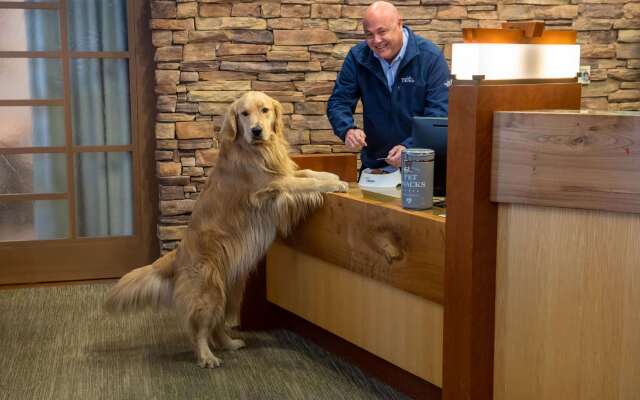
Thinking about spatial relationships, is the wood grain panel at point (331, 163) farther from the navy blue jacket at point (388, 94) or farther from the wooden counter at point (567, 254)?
the wooden counter at point (567, 254)

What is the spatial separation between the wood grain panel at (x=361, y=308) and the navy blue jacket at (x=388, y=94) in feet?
2.49

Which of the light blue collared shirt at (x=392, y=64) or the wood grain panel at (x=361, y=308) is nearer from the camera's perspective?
the wood grain panel at (x=361, y=308)

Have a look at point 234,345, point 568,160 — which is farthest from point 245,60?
point 568,160

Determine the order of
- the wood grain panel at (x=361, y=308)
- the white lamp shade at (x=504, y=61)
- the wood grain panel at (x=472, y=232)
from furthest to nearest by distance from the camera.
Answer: the wood grain panel at (x=361, y=308)
the white lamp shade at (x=504, y=61)
the wood grain panel at (x=472, y=232)

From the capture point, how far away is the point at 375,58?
Result: 4.11 m

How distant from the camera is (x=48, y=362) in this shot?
11.9 ft

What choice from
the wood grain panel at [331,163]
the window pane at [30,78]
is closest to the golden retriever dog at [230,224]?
the wood grain panel at [331,163]

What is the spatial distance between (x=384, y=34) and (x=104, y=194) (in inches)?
85.7

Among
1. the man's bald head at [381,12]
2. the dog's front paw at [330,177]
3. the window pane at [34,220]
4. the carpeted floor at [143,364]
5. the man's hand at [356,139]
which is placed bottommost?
the carpeted floor at [143,364]

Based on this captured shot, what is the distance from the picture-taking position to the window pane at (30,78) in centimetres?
487

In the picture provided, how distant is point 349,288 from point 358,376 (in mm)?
376

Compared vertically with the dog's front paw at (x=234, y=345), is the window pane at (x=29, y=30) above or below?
above

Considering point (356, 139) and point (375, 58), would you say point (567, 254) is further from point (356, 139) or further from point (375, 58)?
point (375, 58)

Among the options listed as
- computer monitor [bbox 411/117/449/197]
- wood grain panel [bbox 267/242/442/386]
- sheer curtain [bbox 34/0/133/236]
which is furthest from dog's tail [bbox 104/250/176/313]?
sheer curtain [bbox 34/0/133/236]
